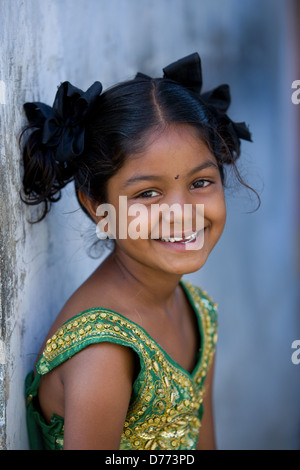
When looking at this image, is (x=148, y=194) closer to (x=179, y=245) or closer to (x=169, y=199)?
(x=169, y=199)

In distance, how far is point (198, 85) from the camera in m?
1.68

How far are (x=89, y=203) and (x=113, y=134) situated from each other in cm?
23

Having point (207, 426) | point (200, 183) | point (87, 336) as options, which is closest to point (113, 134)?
point (200, 183)

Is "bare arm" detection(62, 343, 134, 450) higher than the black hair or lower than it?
lower

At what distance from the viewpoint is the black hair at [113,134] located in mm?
1473

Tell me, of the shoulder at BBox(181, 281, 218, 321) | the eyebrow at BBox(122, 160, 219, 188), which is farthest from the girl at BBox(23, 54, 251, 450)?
the shoulder at BBox(181, 281, 218, 321)

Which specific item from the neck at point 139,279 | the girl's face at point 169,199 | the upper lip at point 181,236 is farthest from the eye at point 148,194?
the neck at point 139,279

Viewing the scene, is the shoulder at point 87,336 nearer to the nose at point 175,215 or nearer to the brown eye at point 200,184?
the nose at point 175,215

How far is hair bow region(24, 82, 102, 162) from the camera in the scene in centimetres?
147

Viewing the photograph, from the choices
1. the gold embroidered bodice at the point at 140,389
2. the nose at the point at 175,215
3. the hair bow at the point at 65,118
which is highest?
the hair bow at the point at 65,118

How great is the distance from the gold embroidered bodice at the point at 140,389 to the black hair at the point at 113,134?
14.2 inches

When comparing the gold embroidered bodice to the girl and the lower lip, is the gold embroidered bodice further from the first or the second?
the lower lip

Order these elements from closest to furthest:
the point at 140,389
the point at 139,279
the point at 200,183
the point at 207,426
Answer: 1. the point at 140,389
2. the point at 200,183
3. the point at 139,279
4. the point at 207,426

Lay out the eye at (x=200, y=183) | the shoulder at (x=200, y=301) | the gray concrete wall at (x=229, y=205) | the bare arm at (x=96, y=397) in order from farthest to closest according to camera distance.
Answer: the shoulder at (x=200, y=301) → the eye at (x=200, y=183) → the gray concrete wall at (x=229, y=205) → the bare arm at (x=96, y=397)
